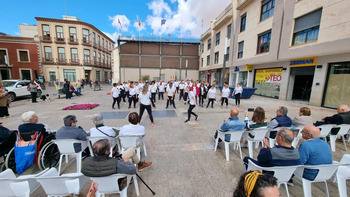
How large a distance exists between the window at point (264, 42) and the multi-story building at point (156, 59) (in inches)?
A: 848

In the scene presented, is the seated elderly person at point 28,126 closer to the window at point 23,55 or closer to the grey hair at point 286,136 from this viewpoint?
the grey hair at point 286,136

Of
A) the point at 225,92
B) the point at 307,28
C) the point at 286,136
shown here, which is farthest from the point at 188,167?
the point at 307,28

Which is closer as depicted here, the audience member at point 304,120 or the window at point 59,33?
the audience member at point 304,120

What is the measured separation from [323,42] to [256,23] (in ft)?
24.1

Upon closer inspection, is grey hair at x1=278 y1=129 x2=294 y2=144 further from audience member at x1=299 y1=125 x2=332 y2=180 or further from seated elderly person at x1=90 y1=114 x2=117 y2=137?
seated elderly person at x1=90 y1=114 x2=117 y2=137

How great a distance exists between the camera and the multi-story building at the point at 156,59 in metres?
35.2

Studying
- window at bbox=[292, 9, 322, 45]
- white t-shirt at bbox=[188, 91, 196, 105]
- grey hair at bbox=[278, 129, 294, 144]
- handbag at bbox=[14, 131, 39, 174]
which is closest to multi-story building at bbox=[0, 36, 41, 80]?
handbag at bbox=[14, 131, 39, 174]

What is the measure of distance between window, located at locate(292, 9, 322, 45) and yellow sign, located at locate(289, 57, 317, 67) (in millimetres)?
1353

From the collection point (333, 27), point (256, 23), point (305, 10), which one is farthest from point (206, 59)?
point (333, 27)

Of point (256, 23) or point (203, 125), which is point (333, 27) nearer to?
point (256, 23)

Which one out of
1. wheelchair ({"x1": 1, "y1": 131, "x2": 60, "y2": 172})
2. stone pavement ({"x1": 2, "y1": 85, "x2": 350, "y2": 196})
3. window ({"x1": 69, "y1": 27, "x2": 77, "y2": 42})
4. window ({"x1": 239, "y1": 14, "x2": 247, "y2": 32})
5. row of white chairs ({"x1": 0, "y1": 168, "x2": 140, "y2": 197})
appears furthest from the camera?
window ({"x1": 69, "y1": 27, "x2": 77, "y2": 42})

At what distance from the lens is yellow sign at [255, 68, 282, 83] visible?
520 inches

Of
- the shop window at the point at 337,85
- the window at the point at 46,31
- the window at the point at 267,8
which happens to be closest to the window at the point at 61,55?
the window at the point at 46,31

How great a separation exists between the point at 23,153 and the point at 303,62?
15.9 meters
